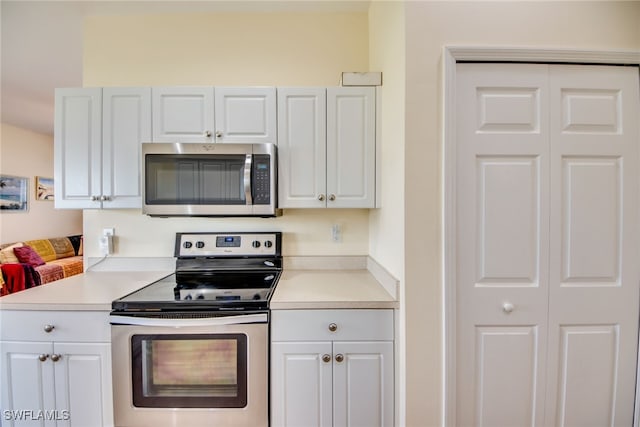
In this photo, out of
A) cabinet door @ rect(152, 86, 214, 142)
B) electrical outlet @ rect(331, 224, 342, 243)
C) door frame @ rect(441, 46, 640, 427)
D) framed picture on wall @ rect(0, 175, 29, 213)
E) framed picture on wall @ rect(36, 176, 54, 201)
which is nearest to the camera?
door frame @ rect(441, 46, 640, 427)

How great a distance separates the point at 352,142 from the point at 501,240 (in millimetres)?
978

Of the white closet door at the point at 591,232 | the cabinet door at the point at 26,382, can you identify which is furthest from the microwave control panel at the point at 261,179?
the white closet door at the point at 591,232

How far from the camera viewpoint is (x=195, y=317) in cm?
134

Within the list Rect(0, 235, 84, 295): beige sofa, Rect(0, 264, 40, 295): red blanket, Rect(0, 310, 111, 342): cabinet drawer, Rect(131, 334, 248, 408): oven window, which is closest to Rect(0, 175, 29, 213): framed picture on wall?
Rect(0, 235, 84, 295): beige sofa

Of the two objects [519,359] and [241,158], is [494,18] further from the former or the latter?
[519,359]

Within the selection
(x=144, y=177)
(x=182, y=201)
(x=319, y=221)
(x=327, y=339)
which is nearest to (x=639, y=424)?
(x=327, y=339)

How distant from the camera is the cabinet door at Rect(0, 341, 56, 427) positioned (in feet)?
4.48

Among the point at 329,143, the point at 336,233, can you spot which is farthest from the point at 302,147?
the point at 336,233

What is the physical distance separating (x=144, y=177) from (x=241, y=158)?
22.9 inches

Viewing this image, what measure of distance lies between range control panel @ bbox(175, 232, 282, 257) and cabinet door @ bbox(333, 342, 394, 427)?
858mm

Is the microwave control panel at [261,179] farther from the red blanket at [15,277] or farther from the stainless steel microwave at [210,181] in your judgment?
the red blanket at [15,277]

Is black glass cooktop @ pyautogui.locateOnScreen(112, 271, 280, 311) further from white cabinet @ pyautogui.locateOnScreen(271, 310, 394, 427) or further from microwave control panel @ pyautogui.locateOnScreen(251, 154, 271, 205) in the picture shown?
Result: microwave control panel @ pyautogui.locateOnScreen(251, 154, 271, 205)

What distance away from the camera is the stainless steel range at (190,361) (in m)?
1.34

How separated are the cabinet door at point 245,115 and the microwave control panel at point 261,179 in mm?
174
